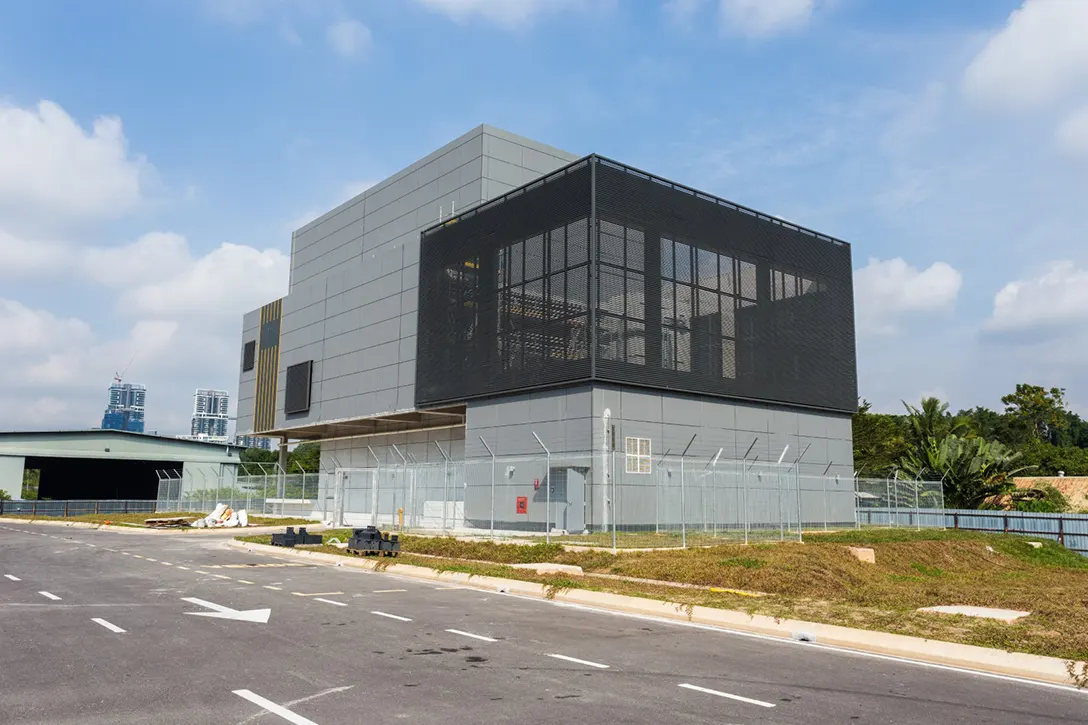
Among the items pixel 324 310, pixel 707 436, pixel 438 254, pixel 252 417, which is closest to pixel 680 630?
pixel 707 436

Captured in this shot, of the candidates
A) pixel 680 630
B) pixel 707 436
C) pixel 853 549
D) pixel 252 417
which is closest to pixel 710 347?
pixel 707 436

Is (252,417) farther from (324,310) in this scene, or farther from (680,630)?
(680,630)

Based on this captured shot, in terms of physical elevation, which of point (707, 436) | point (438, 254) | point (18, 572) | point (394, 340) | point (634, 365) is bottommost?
point (18, 572)

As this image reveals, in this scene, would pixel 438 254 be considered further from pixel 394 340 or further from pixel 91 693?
pixel 91 693

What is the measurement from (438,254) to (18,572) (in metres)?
28.3

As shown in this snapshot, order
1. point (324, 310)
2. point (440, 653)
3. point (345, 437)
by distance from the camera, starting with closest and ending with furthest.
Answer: point (440, 653) < point (324, 310) < point (345, 437)

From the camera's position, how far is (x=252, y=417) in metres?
64.7

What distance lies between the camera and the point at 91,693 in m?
7.97

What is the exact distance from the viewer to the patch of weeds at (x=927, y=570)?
26906mm

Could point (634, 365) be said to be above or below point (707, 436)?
above

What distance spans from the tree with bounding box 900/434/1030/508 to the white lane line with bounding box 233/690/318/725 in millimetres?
44939

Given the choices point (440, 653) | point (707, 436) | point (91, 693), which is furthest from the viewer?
point (707, 436)

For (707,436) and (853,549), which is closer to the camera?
(853,549)

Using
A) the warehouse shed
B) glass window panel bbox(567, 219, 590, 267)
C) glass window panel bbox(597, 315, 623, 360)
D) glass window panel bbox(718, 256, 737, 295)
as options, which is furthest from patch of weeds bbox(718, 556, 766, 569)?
the warehouse shed
